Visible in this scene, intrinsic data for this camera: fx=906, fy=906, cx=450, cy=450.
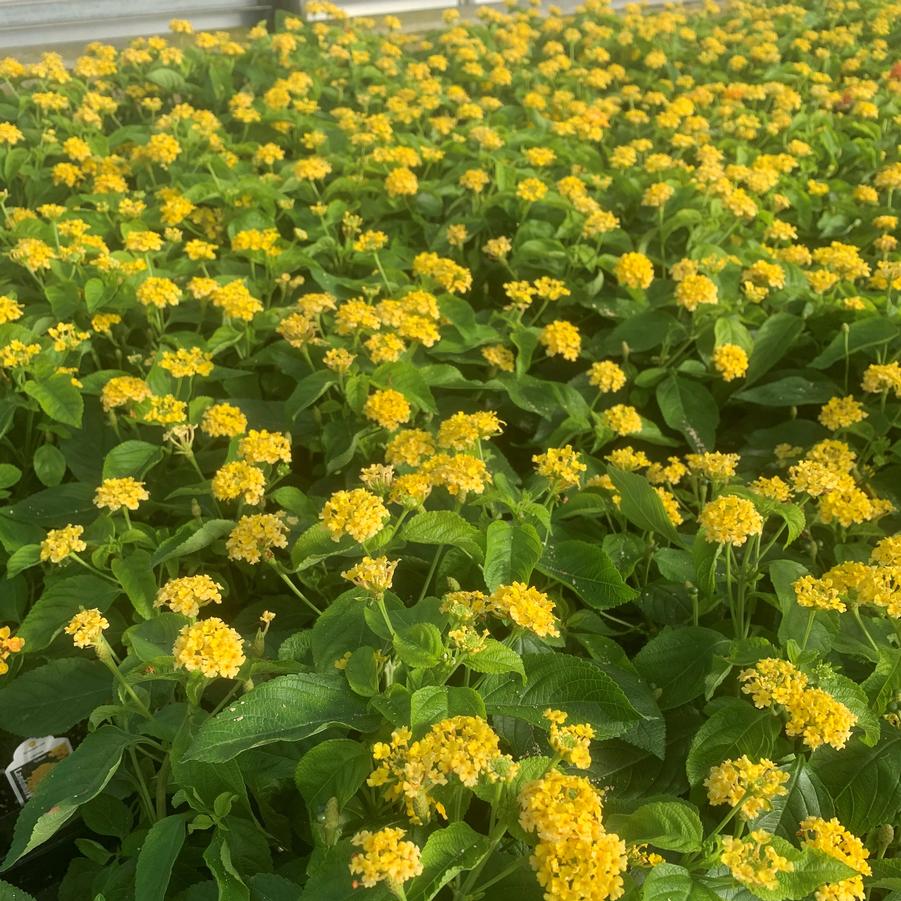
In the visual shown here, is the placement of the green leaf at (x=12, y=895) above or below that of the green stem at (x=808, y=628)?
below

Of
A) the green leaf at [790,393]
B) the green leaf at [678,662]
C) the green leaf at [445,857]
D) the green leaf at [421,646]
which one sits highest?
the green leaf at [421,646]

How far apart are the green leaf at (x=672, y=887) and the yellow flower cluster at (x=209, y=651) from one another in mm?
614

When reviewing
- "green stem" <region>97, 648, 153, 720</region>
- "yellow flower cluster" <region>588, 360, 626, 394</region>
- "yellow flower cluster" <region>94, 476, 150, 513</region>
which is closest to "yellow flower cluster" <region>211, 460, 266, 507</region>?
"yellow flower cluster" <region>94, 476, 150, 513</region>

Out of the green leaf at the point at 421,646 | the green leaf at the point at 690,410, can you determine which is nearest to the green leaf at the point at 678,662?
the green leaf at the point at 421,646

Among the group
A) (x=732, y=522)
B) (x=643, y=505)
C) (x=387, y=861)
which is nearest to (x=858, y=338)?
(x=643, y=505)

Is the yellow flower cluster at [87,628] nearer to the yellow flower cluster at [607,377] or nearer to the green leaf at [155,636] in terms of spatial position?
the green leaf at [155,636]

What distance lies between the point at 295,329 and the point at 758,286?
4.46ft

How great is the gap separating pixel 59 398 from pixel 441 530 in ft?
3.37

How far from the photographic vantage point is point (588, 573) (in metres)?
1.68

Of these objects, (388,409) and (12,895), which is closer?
(12,895)

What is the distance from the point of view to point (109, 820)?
1.52m

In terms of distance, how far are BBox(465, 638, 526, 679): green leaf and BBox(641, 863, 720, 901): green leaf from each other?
33 centimetres

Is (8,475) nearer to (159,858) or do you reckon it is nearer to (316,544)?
(316,544)

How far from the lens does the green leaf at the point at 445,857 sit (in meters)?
1.07
